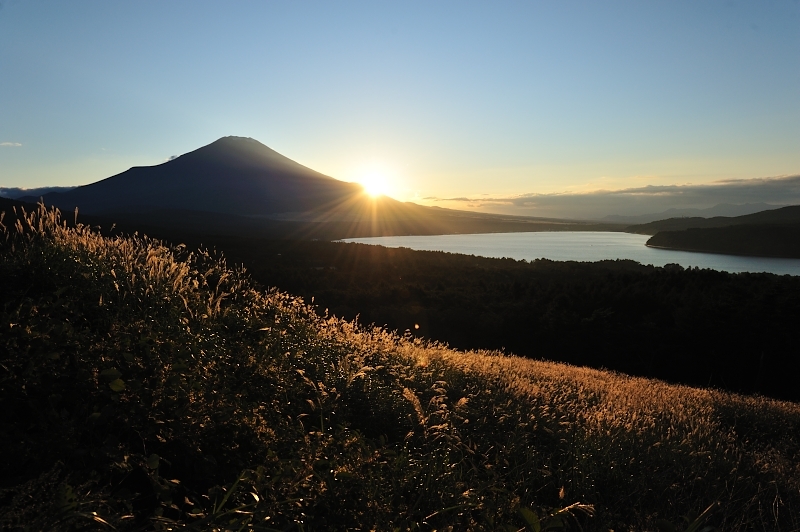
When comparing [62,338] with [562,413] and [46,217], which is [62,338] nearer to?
[46,217]

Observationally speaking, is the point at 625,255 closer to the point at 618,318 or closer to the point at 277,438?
the point at 618,318

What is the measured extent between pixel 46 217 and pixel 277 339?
153 inches

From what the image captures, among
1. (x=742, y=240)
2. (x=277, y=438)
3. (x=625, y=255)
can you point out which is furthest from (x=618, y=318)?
(x=742, y=240)

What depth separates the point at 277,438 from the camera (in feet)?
11.7

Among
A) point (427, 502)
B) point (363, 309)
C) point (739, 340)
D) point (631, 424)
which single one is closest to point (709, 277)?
point (739, 340)

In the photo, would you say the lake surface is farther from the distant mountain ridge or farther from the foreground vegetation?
the foreground vegetation

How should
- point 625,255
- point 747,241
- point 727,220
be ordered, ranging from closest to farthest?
point 625,255
point 747,241
point 727,220

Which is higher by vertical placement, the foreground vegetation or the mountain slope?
the mountain slope

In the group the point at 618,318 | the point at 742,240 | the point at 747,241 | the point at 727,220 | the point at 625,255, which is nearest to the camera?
the point at 618,318

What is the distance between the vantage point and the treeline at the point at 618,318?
2414 centimetres

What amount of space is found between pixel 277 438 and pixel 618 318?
29290mm

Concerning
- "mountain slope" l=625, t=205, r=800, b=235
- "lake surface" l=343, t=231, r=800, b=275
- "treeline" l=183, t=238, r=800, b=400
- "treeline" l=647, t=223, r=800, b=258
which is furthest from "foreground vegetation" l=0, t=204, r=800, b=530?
"mountain slope" l=625, t=205, r=800, b=235

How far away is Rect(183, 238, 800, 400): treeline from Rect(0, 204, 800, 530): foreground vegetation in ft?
42.6

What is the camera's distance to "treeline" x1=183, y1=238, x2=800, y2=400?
24.1 m
